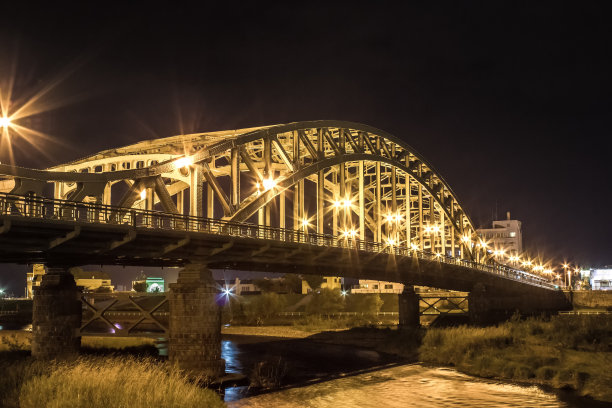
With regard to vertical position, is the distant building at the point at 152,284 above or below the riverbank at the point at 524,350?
above

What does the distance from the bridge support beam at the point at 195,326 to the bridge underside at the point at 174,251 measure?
1689mm

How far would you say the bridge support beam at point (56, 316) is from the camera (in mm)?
33406

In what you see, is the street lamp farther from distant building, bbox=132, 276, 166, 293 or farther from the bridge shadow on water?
distant building, bbox=132, 276, 166, 293

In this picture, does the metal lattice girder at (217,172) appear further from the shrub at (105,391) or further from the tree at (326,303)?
the tree at (326,303)

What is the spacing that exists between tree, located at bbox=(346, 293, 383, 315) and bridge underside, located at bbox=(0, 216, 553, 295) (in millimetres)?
32637

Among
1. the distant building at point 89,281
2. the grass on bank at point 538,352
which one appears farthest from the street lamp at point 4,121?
the distant building at point 89,281

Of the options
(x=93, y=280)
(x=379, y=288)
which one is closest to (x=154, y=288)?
(x=93, y=280)

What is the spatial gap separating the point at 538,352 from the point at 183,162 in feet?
86.0

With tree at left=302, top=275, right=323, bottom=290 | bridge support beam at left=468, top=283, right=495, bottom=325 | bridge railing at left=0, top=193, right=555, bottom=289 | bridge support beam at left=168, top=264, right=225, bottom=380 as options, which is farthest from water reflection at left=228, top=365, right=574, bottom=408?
tree at left=302, top=275, right=323, bottom=290

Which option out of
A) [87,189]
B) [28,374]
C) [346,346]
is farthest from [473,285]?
[28,374]

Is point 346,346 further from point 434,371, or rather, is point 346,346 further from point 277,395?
point 277,395

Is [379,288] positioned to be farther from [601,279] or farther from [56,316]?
[56,316]

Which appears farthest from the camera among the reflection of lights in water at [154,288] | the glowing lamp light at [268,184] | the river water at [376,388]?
the reflection of lights in water at [154,288]

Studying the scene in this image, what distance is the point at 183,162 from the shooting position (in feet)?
117
